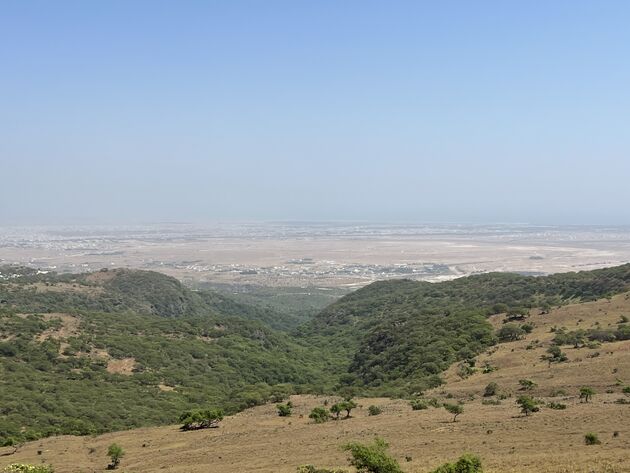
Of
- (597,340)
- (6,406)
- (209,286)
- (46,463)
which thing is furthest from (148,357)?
(209,286)

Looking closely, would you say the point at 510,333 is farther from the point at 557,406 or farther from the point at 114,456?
the point at 114,456

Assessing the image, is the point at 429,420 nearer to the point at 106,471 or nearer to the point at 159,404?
the point at 106,471

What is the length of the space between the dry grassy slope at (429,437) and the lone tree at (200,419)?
116cm

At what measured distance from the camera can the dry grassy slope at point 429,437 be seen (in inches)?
900

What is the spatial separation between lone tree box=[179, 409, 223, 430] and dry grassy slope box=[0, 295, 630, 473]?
1159mm

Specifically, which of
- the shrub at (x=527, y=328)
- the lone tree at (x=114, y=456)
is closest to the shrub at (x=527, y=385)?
the shrub at (x=527, y=328)

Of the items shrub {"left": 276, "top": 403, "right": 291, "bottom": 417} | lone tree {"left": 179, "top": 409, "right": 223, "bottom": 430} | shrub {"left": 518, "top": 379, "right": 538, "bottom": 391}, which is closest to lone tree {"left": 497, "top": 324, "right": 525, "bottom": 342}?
shrub {"left": 518, "top": 379, "right": 538, "bottom": 391}

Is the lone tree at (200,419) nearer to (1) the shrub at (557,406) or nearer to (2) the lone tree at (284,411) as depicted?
(2) the lone tree at (284,411)

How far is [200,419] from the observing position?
123ft

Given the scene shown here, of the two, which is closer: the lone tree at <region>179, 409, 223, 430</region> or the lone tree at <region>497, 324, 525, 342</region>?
the lone tree at <region>179, 409, 223, 430</region>

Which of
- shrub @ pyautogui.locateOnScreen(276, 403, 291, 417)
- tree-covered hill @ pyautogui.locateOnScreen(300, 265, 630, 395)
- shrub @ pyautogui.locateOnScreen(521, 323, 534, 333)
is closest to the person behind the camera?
shrub @ pyautogui.locateOnScreen(276, 403, 291, 417)

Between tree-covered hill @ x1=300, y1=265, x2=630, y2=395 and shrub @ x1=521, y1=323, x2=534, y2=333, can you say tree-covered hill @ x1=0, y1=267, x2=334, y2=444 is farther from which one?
shrub @ x1=521, y1=323, x2=534, y2=333

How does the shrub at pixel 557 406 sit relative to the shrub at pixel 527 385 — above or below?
above

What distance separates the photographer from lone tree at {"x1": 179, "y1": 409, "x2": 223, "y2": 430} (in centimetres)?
3738
